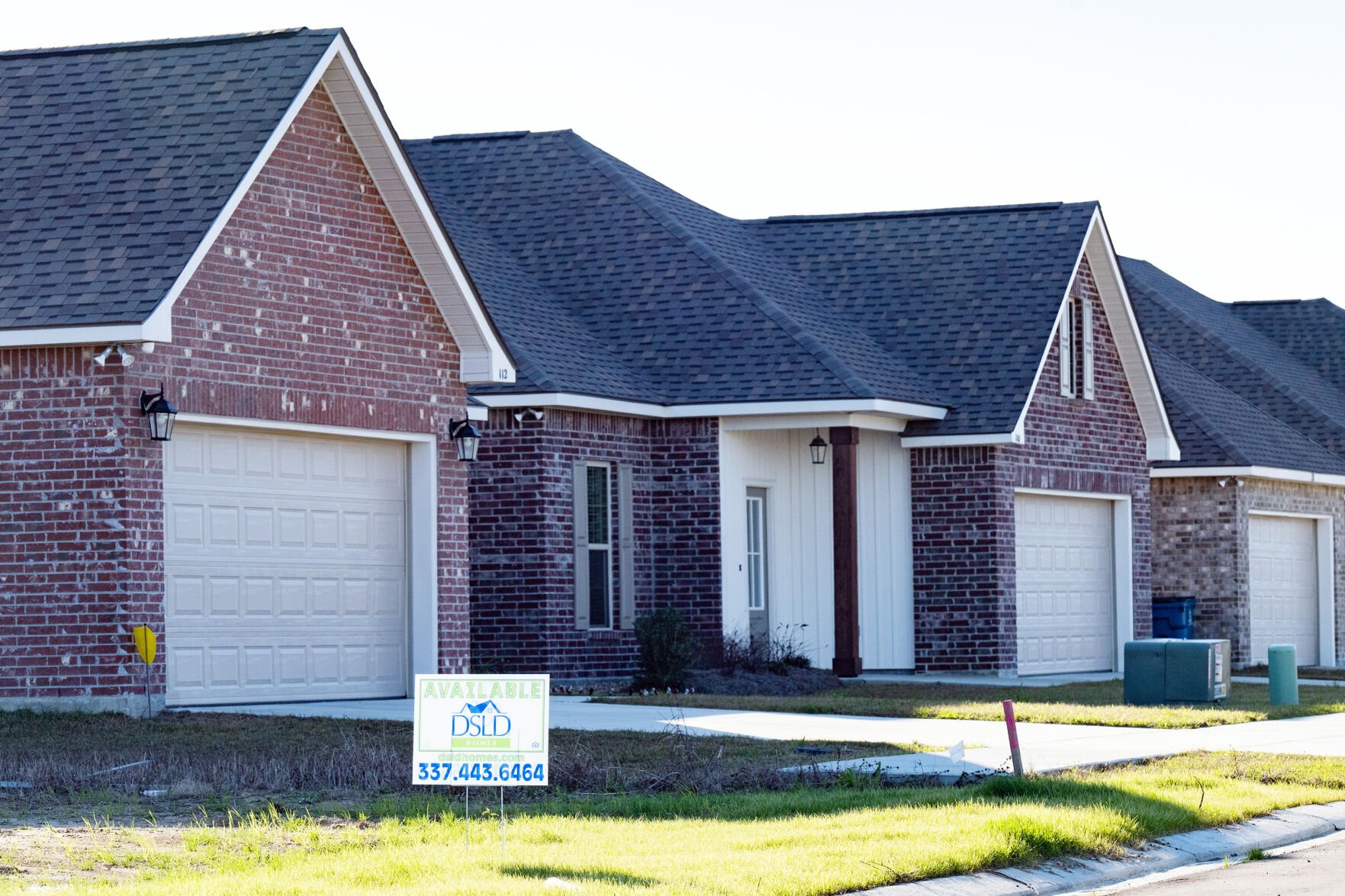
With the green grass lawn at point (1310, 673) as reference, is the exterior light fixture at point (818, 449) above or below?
above

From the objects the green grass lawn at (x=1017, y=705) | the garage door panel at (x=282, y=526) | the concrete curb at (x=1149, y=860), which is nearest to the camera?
the concrete curb at (x=1149, y=860)

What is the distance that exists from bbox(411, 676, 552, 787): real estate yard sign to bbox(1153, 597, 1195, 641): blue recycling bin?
74.3 ft

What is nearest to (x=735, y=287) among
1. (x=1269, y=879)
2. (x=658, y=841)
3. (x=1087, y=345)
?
(x=1087, y=345)

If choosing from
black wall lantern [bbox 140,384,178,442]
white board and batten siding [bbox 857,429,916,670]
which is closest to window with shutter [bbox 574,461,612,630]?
white board and batten siding [bbox 857,429,916,670]

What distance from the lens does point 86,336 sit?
1709cm

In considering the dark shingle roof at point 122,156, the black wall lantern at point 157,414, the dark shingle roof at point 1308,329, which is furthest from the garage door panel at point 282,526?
the dark shingle roof at point 1308,329

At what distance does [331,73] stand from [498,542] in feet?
21.2

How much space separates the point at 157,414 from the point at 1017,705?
8429mm

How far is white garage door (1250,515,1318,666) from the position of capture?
3350cm

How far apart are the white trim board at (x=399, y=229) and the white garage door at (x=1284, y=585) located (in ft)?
54.6

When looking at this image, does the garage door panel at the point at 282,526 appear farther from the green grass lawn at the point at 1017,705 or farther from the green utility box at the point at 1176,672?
the green utility box at the point at 1176,672

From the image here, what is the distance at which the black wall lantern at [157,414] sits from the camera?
1733 cm

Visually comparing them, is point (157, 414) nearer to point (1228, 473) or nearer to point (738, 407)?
point (738, 407)

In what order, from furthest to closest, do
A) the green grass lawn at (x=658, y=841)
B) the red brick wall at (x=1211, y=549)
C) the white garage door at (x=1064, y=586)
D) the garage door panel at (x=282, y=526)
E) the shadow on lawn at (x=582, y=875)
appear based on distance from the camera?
the red brick wall at (x=1211, y=549)
the white garage door at (x=1064, y=586)
the garage door panel at (x=282, y=526)
the green grass lawn at (x=658, y=841)
the shadow on lawn at (x=582, y=875)
